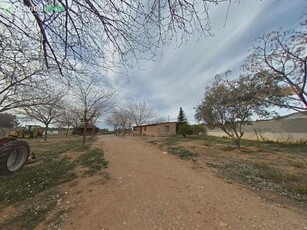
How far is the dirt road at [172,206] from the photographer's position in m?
3.53

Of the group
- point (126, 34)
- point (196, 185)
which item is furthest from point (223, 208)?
point (126, 34)

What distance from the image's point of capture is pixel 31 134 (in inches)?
1399

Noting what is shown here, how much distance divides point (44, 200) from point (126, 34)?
463 centimetres

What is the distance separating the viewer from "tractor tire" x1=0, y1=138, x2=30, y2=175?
7020 millimetres

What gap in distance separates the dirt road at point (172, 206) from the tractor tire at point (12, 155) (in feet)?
10.2

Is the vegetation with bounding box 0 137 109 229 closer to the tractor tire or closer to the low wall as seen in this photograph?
the tractor tire

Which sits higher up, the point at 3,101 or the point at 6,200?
the point at 3,101

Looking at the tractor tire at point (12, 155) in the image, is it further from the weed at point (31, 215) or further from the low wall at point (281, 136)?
the low wall at point (281, 136)

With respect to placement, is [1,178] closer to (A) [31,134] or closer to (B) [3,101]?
(B) [3,101]

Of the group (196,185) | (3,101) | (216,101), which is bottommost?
(196,185)

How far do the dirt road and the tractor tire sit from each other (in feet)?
10.2

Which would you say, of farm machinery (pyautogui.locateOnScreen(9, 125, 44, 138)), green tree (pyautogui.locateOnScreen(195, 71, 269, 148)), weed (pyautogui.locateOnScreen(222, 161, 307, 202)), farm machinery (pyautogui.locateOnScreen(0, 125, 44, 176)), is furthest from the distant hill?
farm machinery (pyautogui.locateOnScreen(9, 125, 44, 138))

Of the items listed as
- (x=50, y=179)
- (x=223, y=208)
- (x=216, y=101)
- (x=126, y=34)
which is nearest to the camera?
(x=126, y=34)

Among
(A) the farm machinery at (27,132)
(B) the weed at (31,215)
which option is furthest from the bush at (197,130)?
(B) the weed at (31,215)
